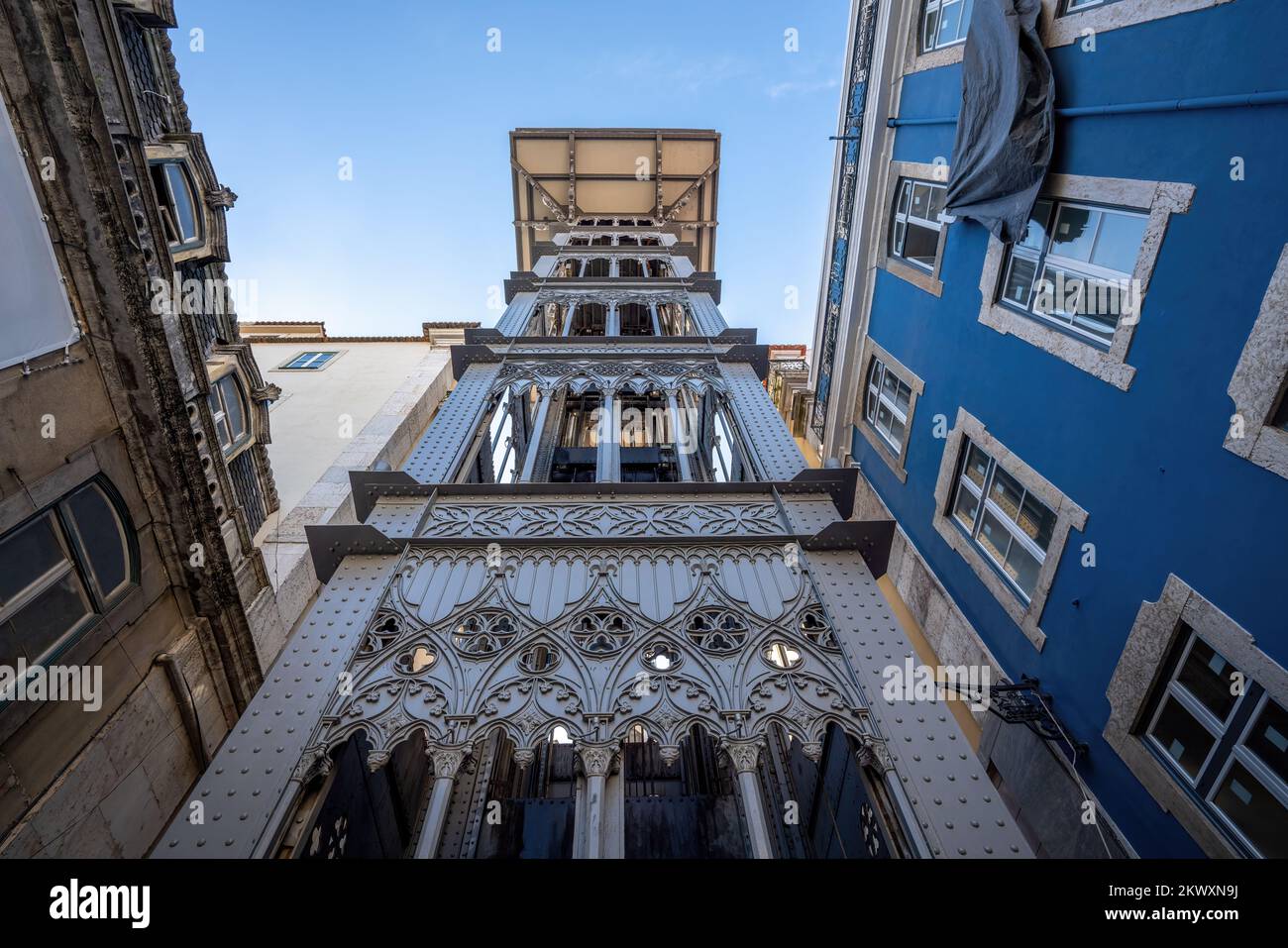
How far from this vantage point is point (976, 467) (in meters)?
9.41

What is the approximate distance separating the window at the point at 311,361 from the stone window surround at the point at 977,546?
22.2 meters

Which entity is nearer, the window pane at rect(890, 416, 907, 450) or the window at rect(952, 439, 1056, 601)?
the window at rect(952, 439, 1056, 601)

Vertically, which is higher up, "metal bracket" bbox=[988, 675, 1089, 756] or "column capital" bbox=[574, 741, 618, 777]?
"column capital" bbox=[574, 741, 618, 777]

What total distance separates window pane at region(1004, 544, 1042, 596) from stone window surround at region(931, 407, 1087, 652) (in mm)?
157

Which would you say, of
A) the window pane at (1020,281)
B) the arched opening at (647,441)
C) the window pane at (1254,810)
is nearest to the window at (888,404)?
the window pane at (1020,281)

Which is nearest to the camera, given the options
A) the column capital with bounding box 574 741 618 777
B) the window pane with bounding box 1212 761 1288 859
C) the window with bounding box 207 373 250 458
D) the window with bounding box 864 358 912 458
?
the column capital with bounding box 574 741 618 777

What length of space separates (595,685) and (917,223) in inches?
469

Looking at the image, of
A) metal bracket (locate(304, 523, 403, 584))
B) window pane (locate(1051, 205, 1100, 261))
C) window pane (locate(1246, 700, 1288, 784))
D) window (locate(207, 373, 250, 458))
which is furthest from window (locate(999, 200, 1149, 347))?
window (locate(207, 373, 250, 458))

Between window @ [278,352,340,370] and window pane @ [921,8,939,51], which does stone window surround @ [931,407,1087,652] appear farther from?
window @ [278,352,340,370]

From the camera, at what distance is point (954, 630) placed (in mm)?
9594

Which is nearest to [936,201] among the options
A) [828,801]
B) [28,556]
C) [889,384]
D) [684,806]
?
[889,384]

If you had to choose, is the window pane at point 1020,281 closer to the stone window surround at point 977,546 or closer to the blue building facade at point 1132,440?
the blue building facade at point 1132,440

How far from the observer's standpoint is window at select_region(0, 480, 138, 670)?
5816 millimetres

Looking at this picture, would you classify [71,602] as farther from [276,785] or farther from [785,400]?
[785,400]
